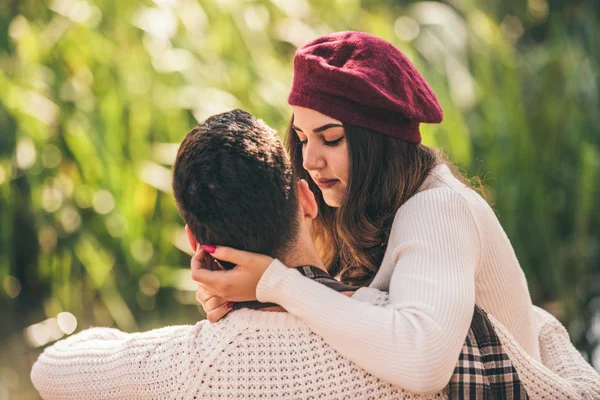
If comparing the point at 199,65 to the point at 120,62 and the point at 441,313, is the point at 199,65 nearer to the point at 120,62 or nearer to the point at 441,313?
the point at 120,62

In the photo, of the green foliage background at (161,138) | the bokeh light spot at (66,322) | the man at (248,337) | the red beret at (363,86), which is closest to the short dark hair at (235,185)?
the man at (248,337)

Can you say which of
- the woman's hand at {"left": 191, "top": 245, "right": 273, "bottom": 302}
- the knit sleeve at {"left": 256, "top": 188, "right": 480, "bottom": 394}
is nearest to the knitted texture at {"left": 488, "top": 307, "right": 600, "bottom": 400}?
the knit sleeve at {"left": 256, "top": 188, "right": 480, "bottom": 394}

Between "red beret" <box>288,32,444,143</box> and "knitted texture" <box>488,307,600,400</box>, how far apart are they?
613 millimetres

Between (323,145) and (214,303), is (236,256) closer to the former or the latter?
(214,303)

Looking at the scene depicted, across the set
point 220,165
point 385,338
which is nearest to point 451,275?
point 385,338

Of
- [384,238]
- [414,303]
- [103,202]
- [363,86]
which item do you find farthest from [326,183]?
[103,202]

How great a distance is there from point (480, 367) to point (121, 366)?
754mm

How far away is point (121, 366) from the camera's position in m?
1.67

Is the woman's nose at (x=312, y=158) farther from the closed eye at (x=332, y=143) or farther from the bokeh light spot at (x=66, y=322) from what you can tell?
the bokeh light spot at (x=66, y=322)

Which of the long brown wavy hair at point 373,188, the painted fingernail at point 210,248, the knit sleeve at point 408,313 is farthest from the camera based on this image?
the long brown wavy hair at point 373,188

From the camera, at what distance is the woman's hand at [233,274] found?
1.60m

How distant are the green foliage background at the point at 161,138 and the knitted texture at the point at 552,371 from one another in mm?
1805

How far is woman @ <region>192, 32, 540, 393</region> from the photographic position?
1538 mm

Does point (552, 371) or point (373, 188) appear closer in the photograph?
point (552, 371)
